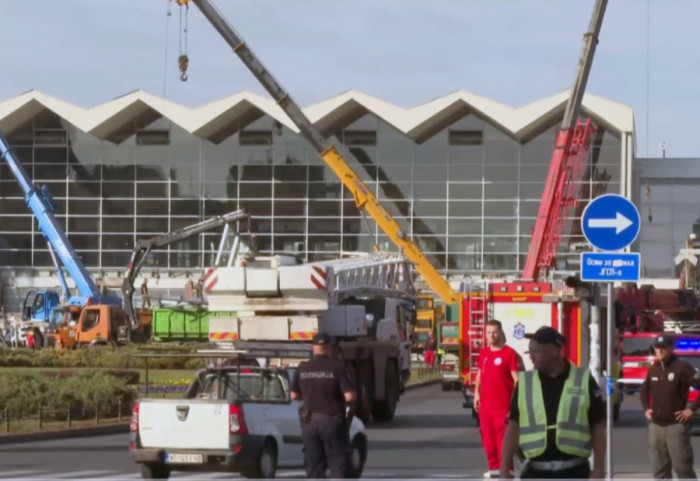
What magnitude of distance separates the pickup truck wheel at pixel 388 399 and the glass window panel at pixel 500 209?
45.1 meters

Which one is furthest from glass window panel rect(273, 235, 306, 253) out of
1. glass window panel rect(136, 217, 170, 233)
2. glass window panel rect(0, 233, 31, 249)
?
glass window panel rect(0, 233, 31, 249)

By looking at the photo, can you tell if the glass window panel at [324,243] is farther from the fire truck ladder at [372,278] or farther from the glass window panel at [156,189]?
the fire truck ladder at [372,278]

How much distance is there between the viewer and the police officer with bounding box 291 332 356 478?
14.1 metres

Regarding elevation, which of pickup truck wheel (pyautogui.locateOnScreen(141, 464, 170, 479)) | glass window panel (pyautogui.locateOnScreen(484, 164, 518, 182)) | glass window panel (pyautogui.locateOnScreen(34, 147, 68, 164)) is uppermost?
glass window panel (pyautogui.locateOnScreen(34, 147, 68, 164))

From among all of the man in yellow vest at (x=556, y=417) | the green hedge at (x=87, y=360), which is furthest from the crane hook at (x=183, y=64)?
the man in yellow vest at (x=556, y=417)

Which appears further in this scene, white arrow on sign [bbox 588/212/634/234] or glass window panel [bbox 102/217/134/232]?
glass window panel [bbox 102/217/134/232]

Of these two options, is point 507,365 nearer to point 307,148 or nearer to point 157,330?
point 157,330

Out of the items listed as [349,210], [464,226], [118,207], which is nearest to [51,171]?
[118,207]

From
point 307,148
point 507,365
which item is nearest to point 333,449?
point 507,365

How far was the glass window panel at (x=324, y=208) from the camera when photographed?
7600cm

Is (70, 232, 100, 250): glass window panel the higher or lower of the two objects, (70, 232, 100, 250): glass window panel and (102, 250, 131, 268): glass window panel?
the higher

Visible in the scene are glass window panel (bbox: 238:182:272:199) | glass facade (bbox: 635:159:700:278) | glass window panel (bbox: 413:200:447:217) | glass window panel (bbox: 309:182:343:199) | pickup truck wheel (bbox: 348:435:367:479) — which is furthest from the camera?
glass facade (bbox: 635:159:700:278)

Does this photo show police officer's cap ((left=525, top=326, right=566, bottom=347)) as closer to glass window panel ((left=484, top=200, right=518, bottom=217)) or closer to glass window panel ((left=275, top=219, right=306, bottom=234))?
glass window panel ((left=484, top=200, right=518, bottom=217))

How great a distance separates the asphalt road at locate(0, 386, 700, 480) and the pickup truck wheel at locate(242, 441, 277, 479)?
841 millimetres
